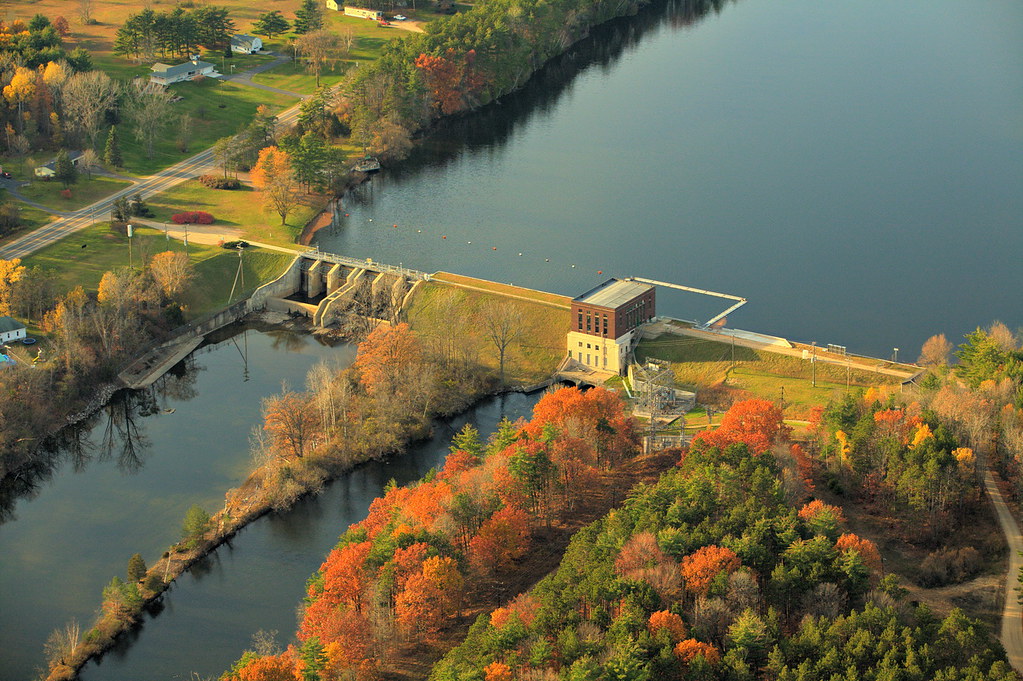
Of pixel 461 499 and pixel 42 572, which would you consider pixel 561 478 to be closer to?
pixel 461 499

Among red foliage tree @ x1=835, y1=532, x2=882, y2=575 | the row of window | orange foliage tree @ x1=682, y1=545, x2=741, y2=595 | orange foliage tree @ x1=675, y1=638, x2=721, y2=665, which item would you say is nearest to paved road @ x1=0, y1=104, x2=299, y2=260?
the row of window

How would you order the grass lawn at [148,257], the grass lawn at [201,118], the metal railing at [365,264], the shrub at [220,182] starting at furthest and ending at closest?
the grass lawn at [201,118] → the shrub at [220,182] → the metal railing at [365,264] → the grass lawn at [148,257]

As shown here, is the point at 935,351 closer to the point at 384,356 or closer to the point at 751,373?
the point at 751,373

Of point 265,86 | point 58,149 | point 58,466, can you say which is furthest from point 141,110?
point 58,466

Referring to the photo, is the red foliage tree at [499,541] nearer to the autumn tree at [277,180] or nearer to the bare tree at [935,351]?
the bare tree at [935,351]

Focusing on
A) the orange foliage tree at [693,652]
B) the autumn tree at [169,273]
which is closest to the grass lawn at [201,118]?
the autumn tree at [169,273]

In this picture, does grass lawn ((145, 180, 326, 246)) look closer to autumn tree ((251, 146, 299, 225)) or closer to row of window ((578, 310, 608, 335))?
autumn tree ((251, 146, 299, 225))

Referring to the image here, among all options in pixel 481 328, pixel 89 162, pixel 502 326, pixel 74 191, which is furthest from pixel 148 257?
pixel 502 326
